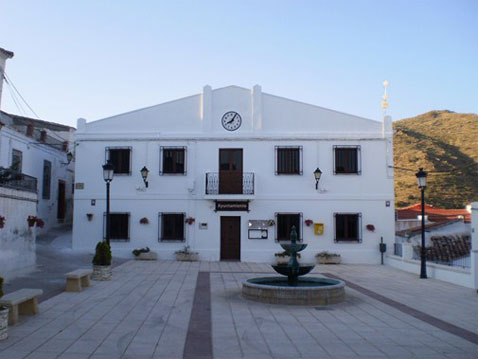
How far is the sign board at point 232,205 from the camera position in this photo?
19.9 meters

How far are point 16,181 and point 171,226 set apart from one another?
701cm

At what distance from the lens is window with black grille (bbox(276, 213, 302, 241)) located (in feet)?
65.4

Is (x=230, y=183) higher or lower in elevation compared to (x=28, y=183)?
higher

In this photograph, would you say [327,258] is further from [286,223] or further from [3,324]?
[3,324]

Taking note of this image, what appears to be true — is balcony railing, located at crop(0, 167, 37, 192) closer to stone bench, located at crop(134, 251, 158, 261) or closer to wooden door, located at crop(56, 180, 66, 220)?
stone bench, located at crop(134, 251, 158, 261)

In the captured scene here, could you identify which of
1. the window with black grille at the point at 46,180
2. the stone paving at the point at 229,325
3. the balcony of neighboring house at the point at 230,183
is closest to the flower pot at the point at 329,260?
the balcony of neighboring house at the point at 230,183

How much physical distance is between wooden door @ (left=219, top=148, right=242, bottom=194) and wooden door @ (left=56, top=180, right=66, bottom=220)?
32.9ft

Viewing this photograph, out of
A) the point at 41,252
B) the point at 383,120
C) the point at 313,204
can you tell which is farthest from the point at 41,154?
the point at 383,120

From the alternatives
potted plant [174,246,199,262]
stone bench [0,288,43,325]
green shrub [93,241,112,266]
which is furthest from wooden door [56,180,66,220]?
stone bench [0,288,43,325]

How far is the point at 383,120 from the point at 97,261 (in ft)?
43.8

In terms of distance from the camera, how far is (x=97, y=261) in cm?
1330

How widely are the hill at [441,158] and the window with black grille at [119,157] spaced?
25039 mm

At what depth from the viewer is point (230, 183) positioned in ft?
65.6

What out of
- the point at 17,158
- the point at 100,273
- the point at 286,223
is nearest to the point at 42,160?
the point at 17,158
